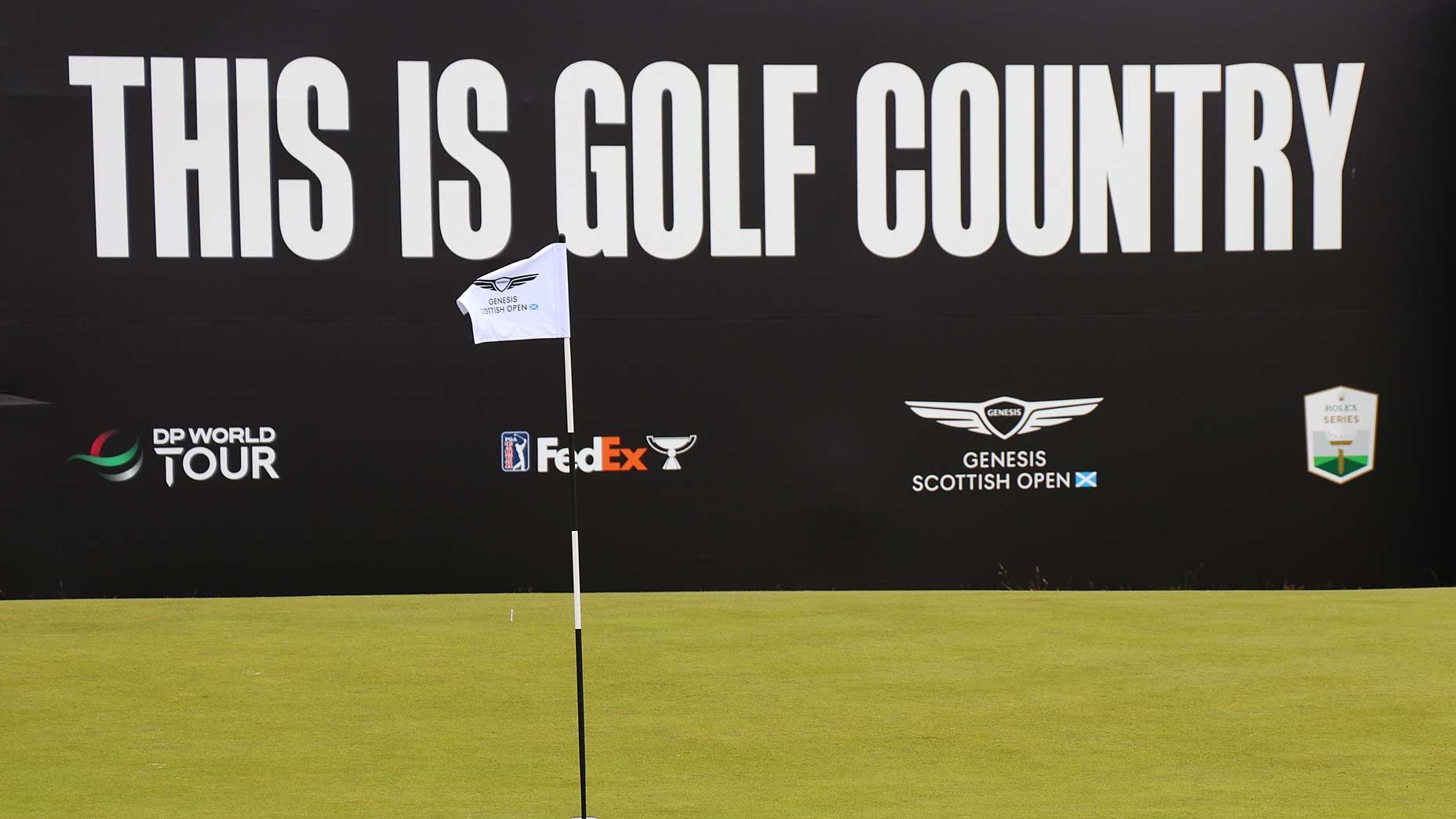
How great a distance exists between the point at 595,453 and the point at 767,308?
1696 mm

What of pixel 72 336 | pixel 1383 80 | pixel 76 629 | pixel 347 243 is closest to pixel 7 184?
pixel 72 336

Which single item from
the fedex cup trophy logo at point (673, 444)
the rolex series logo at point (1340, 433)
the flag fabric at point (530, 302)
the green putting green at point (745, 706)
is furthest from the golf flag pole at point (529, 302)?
the rolex series logo at point (1340, 433)

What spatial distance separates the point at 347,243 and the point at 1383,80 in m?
7.87

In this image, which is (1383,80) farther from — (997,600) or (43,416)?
(43,416)

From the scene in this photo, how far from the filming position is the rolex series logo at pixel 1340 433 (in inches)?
465

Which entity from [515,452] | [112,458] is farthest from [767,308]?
[112,458]

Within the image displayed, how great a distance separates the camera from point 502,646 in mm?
9703

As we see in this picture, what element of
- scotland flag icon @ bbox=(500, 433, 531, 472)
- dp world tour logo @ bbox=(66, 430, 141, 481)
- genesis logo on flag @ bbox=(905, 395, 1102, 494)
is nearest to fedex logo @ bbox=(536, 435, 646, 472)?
scotland flag icon @ bbox=(500, 433, 531, 472)

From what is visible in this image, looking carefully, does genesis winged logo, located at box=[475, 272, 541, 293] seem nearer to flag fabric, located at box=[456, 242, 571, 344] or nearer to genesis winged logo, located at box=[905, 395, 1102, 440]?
flag fabric, located at box=[456, 242, 571, 344]

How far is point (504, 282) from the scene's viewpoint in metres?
6.61

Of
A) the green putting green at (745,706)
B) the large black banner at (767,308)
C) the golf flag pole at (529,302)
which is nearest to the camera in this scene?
the green putting green at (745,706)

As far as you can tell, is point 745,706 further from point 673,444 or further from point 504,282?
point 673,444

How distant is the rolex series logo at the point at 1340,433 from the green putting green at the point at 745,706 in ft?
3.19

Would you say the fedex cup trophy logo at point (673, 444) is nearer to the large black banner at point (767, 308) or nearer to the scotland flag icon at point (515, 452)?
the large black banner at point (767, 308)
